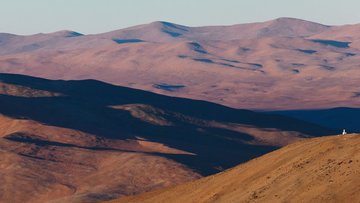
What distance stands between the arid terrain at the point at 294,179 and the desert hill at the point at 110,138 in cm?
4314

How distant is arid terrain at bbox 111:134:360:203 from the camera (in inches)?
1485

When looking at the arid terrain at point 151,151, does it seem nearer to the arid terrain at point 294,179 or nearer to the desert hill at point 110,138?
the arid terrain at point 294,179

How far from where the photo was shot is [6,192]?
103 meters

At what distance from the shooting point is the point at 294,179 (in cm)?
4053

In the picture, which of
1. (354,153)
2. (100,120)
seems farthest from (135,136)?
(354,153)

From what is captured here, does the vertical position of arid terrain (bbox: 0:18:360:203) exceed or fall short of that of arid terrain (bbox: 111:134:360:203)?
it falls short

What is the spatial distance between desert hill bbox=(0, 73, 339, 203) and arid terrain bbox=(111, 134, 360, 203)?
4314cm

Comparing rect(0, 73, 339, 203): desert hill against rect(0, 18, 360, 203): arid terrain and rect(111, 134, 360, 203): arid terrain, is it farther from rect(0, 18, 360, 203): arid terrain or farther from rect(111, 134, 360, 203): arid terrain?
rect(111, 134, 360, 203): arid terrain

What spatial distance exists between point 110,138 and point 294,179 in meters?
97.6

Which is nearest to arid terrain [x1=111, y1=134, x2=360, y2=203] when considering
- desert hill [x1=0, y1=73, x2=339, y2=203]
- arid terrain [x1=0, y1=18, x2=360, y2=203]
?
arid terrain [x1=0, y1=18, x2=360, y2=203]

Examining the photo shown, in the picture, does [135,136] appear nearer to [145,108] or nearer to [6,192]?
[145,108]

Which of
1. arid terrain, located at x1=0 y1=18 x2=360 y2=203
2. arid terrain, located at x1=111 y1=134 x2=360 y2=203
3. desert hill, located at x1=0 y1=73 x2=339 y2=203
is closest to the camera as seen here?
arid terrain, located at x1=111 y1=134 x2=360 y2=203

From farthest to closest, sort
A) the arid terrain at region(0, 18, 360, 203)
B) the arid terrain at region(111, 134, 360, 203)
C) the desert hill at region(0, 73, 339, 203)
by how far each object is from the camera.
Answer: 1. the desert hill at region(0, 73, 339, 203)
2. the arid terrain at region(0, 18, 360, 203)
3. the arid terrain at region(111, 134, 360, 203)

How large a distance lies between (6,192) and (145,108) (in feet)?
195
